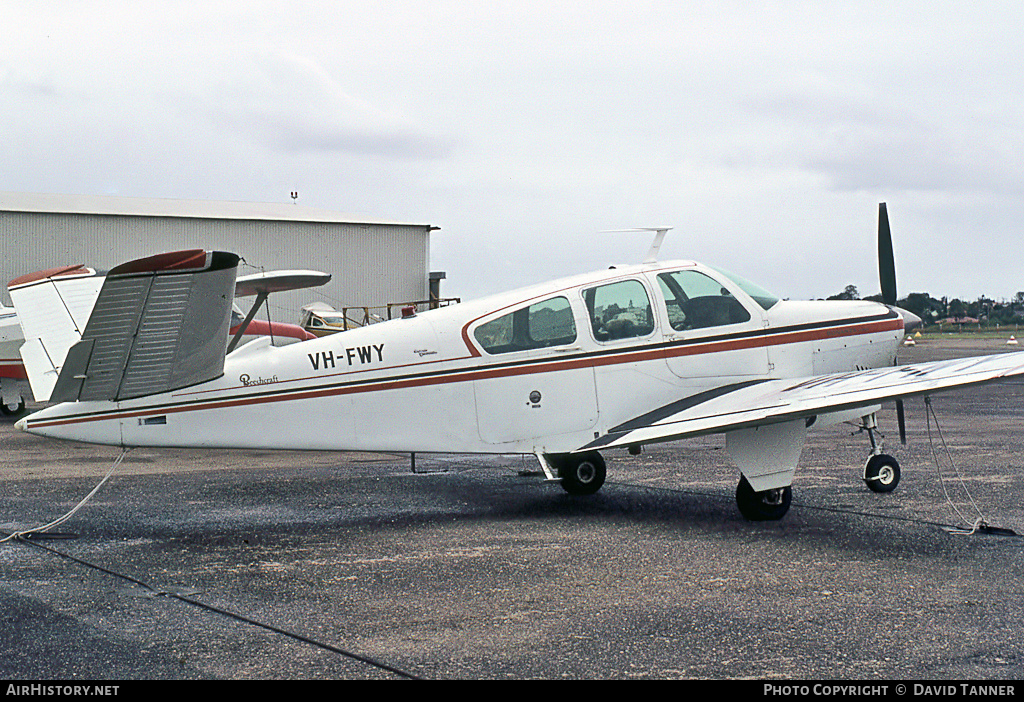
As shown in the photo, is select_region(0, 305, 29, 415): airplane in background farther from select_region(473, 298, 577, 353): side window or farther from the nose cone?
the nose cone

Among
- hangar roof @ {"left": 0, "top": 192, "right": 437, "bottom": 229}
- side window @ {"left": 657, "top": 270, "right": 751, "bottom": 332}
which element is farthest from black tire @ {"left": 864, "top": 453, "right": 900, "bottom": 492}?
hangar roof @ {"left": 0, "top": 192, "right": 437, "bottom": 229}

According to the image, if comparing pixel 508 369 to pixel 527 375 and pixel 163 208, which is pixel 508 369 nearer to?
pixel 527 375

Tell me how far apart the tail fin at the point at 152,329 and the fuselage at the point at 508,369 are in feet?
1.53

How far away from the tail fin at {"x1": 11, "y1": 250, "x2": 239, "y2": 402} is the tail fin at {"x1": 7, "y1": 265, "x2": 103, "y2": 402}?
714 mm

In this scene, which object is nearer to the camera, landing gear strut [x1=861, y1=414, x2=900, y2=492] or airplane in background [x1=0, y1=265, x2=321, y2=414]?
airplane in background [x1=0, y1=265, x2=321, y2=414]

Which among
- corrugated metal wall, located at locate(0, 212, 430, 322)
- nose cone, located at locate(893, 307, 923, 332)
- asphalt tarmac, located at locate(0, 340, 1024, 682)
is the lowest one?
asphalt tarmac, located at locate(0, 340, 1024, 682)

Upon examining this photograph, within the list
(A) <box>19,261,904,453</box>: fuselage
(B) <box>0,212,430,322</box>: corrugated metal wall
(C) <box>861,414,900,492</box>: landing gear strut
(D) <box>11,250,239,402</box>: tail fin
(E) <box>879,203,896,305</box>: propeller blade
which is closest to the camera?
(D) <box>11,250,239,402</box>: tail fin

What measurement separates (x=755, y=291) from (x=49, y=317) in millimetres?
6233

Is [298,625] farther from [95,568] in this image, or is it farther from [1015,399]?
[1015,399]

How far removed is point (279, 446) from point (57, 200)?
42161 millimetres

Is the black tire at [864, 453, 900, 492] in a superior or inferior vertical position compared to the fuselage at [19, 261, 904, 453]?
inferior

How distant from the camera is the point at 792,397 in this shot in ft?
27.4

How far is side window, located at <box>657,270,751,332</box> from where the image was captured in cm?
928
